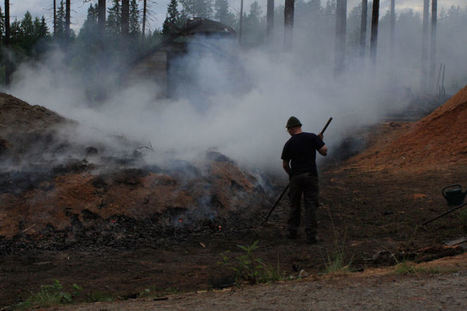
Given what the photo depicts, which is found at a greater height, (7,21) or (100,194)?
(7,21)

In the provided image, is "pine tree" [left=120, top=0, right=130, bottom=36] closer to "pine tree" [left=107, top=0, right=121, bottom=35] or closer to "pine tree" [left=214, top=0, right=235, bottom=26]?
"pine tree" [left=107, top=0, right=121, bottom=35]

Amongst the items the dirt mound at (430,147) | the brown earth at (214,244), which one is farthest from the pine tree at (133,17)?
the brown earth at (214,244)

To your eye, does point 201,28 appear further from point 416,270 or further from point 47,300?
point 416,270

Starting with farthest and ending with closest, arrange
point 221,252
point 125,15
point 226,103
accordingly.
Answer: point 125,15, point 226,103, point 221,252

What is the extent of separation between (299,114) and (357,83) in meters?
9.15

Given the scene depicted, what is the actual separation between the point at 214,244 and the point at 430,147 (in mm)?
7820

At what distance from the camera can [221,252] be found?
5145 mm

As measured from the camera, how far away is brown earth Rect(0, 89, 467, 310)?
3049 millimetres

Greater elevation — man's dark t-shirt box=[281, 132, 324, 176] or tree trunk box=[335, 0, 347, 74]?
tree trunk box=[335, 0, 347, 74]

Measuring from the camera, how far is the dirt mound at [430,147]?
10211mm

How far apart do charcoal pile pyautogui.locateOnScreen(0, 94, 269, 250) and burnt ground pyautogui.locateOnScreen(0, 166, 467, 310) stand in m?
0.20

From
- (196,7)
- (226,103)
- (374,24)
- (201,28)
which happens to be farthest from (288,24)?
(196,7)

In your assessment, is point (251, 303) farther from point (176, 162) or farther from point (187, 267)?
point (176, 162)

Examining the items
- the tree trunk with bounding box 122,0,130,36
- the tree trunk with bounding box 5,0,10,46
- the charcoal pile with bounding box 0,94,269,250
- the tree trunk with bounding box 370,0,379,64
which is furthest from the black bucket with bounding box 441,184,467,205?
the tree trunk with bounding box 5,0,10,46
